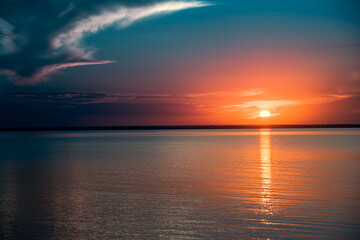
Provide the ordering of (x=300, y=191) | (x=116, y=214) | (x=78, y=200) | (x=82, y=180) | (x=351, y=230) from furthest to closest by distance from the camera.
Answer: (x=82, y=180)
(x=300, y=191)
(x=78, y=200)
(x=116, y=214)
(x=351, y=230)

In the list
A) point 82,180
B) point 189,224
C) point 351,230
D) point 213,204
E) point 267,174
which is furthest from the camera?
point 267,174

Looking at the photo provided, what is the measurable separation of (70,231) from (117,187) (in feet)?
22.2

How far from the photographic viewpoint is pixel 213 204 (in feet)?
40.5

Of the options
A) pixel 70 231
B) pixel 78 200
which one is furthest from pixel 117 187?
pixel 70 231

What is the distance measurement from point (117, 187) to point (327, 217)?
9.17m

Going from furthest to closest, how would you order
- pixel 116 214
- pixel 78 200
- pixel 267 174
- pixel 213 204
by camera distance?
pixel 267 174, pixel 78 200, pixel 213 204, pixel 116 214

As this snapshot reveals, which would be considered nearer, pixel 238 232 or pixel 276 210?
pixel 238 232

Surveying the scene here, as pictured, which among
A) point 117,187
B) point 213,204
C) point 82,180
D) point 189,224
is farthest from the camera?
point 82,180

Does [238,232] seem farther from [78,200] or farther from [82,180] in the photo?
[82,180]

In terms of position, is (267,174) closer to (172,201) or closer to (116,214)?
(172,201)

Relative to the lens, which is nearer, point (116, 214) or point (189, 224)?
point (189, 224)

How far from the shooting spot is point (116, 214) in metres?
11.0

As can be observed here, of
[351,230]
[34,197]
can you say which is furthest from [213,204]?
[34,197]

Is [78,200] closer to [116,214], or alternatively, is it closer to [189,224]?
[116,214]
